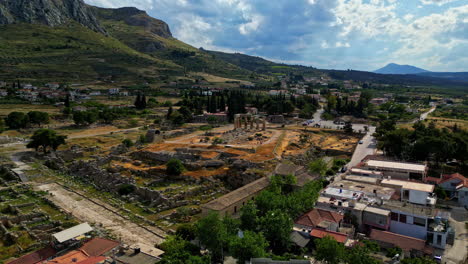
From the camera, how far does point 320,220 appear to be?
102ft

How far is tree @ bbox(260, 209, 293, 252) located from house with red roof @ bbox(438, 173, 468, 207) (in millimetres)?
26173

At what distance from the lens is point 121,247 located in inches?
1022

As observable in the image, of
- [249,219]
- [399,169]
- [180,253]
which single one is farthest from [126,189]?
[399,169]

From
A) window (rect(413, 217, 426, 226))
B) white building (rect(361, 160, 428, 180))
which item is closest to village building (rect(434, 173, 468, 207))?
white building (rect(361, 160, 428, 180))

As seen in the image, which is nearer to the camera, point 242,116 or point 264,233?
point 264,233

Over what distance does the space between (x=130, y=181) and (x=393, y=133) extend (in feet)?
152

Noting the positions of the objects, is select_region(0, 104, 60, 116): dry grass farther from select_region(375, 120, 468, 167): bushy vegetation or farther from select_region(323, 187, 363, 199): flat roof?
select_region(375, 120, 468, 167): bushy vegetation

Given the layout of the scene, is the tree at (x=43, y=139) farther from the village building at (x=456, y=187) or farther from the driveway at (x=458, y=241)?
the village building at (x=456, y=187)

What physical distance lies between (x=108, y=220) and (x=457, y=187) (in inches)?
1725

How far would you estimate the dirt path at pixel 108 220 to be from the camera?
29.8m


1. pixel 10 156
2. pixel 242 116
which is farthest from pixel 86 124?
pixel 242 116

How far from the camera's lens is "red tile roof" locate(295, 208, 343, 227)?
30.8 metres

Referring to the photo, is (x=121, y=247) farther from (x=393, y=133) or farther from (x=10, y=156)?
(x=393, y=133)

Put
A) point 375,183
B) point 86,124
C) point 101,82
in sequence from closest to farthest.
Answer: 1. point 375,183
2. point 86,124
3. point 101,82
